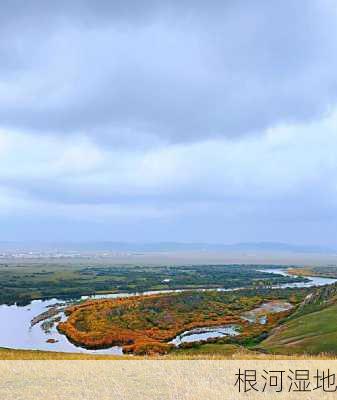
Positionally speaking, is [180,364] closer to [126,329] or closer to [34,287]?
[126,329]

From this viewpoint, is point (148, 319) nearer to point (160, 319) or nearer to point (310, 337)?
point (160, 319)

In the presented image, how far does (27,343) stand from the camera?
5984 cm

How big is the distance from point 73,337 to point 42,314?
2826cm

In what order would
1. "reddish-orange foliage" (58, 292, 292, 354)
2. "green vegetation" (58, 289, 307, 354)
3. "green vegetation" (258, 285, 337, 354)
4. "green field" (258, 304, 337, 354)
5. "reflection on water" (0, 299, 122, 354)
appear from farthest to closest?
"reddish-orange foliage" (58, 292, 292, 354) < "green vegetation" (58, 289, 307, 354) < "reflection on water" (0, 299, 122, 354) < "green vegetation" (258, 285, 337, 354) < "green field" (258, 304, 337, 354)

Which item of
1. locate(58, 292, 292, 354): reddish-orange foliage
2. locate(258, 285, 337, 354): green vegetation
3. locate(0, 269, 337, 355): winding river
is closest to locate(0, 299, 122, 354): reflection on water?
locate(0, 269, 337, 355): winding river

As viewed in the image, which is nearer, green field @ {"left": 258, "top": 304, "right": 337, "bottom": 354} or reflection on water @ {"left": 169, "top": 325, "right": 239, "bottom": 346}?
green field @ {"left": 258, "top": 304, "right": 337, "bottom": 354}

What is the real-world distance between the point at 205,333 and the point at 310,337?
1062 inches

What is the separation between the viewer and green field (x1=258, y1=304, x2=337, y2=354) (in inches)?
1481

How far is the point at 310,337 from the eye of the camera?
42094 mm

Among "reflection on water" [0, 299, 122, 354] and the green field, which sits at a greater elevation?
the green field

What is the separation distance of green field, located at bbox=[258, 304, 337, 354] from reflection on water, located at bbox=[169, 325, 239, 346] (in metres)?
12.9

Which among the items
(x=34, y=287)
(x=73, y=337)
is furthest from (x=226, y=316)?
(x=34, y=287)

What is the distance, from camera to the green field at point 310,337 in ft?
123

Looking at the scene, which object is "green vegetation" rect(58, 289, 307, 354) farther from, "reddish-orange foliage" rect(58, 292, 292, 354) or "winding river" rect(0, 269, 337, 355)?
"winding river" rect(0, 269, 337, 355)
